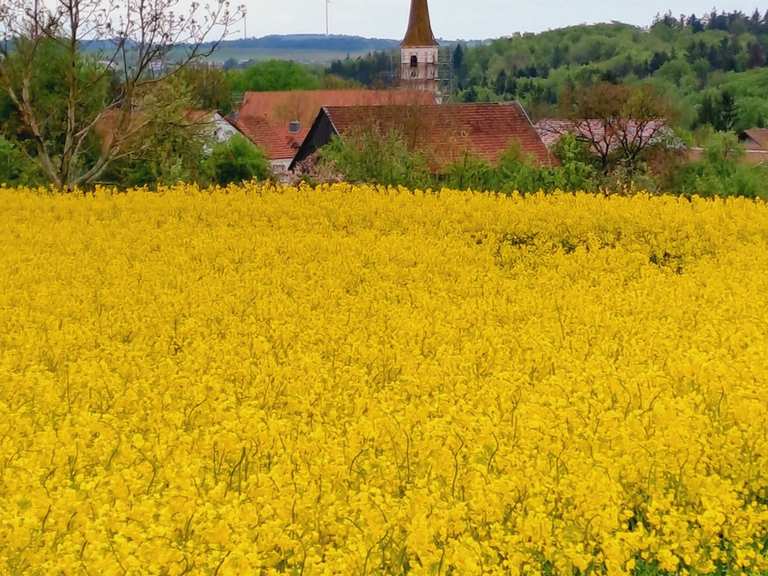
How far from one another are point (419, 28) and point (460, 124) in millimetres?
73118

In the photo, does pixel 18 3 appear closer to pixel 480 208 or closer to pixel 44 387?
pixel 480 208

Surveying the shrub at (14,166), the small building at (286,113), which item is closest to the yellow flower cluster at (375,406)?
the shrub at (14,166)

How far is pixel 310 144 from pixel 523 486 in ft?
155

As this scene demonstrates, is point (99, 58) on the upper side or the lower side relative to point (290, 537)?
upper

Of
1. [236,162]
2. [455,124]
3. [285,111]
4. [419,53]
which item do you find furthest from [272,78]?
[236,162]

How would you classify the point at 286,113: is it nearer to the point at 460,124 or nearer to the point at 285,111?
the point at 285,111

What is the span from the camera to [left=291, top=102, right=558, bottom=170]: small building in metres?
43.7

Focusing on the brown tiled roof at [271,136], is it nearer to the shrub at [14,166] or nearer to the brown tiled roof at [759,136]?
the shrub at [14,166]

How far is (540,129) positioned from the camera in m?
63.5

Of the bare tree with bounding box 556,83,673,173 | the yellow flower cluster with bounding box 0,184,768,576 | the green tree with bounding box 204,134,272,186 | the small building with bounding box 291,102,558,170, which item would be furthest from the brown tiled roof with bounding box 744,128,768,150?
the yellow flower cluster with bounding box 0,184,768,576

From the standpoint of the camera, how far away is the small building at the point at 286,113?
7419 cm

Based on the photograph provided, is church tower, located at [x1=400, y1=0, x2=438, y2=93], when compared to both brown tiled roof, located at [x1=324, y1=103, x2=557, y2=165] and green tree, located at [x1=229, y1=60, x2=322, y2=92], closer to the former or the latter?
green tree, located at [x1=229, y1=60, x2=322, y2=92]

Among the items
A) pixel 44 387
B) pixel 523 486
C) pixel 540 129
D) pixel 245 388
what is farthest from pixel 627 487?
pixel 540 129

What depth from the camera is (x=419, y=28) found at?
11569 cm
